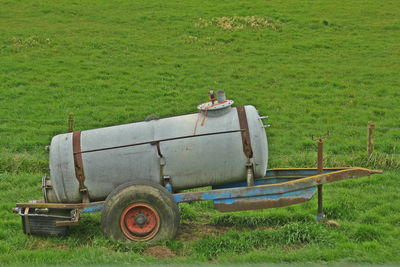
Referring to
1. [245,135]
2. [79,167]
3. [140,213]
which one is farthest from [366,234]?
[79,167]

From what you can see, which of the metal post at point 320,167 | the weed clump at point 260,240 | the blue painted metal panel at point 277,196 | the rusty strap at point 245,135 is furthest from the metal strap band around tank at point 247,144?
the metal post at point 320,167

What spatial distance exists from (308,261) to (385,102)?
42.4 ft

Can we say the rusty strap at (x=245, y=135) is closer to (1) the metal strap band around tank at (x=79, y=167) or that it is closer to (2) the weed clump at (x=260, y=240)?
(2) the weed clump at (x=260, y=240)

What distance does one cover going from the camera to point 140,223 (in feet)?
24.8

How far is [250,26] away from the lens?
28000 millimetres

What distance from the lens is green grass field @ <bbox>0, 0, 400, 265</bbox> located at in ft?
25.1

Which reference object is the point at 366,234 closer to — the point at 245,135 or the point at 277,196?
the point at 277,196

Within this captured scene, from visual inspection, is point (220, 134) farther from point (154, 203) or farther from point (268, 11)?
point (268, 11)

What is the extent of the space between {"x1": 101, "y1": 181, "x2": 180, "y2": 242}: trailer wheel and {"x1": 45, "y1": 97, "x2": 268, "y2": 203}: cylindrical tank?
34 cm

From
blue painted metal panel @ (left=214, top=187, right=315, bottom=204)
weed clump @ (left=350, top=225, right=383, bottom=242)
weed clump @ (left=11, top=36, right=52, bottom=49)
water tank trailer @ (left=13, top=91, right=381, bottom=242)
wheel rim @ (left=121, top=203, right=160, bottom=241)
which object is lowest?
weed clump @ (left=350, top=225, right=383, bottom=242)

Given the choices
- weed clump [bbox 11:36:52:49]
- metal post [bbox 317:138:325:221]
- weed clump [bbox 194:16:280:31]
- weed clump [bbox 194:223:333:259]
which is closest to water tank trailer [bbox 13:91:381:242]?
metal post [bbox 317:138:325:221]

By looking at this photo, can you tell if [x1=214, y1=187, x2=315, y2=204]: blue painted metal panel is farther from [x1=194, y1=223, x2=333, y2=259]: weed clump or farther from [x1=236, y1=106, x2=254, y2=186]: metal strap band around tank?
[x1=194, y1=223, x2=333, y2=259]: weed clump

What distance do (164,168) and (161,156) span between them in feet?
0.62

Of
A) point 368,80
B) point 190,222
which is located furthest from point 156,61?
point 190,222
